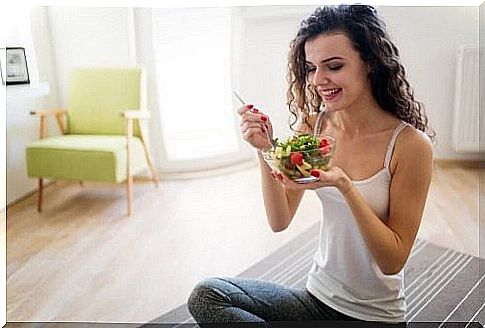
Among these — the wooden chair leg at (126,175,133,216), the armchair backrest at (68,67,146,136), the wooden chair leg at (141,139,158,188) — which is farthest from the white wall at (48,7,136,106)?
the wooden chair leg at (126,175,133,216)

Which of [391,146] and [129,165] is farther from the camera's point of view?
[129,165]

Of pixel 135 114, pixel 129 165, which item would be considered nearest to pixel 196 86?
pixel 135 114

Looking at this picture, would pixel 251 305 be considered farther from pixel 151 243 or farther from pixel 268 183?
pixel 151 243

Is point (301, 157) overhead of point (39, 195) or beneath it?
overhead

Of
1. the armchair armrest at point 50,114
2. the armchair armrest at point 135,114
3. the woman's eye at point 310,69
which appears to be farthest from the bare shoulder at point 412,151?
the armchair armrest at point 50,114

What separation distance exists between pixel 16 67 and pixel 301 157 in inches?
41.3

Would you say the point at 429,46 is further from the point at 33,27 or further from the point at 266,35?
the point at 33,27

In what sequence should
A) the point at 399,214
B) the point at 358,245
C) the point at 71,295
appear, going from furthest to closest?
the point at 71,295 < the point at 358,245 < the point at 399,214

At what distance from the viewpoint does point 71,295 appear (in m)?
1.98

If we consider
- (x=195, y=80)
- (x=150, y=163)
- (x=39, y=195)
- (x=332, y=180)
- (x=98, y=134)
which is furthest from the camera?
(x=39, y=195)

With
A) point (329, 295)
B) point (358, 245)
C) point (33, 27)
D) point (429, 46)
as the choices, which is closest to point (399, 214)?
point (358, 245)

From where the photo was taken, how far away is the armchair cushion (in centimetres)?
205

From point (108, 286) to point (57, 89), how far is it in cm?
64

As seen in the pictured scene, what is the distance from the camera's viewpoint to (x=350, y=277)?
1477 millimetres
